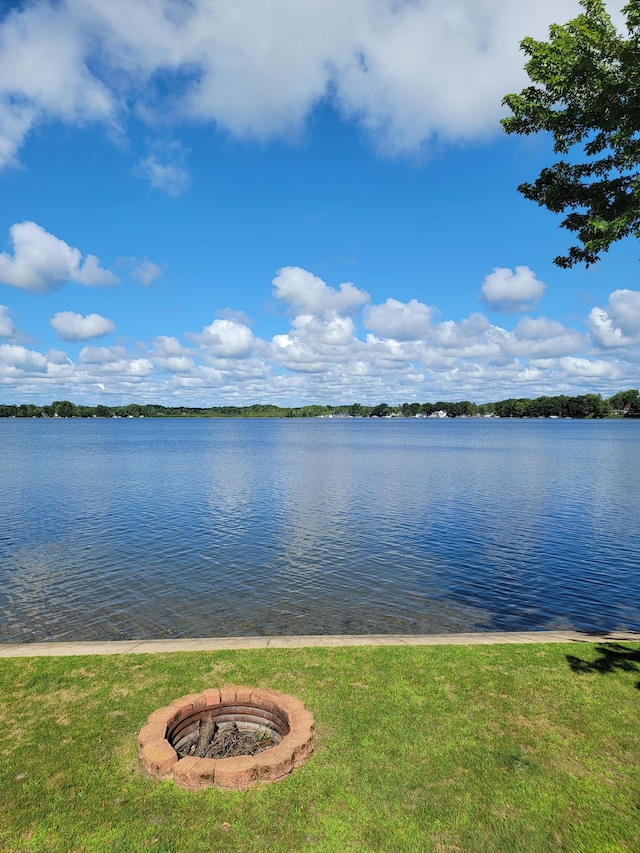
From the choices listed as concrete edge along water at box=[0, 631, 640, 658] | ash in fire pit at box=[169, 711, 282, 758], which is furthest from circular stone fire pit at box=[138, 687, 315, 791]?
concrete edge along water at box=[0, 631, 640, 658]

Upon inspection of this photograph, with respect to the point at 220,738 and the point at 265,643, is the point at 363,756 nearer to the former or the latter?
the point at 220,738

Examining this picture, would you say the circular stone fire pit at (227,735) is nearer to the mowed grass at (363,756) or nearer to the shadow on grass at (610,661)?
the mowed grass at (363,756)

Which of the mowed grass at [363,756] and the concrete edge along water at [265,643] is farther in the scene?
the concrete edge along water at [265,643]

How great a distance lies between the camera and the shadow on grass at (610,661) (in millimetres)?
10594

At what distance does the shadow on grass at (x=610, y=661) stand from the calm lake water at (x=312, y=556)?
17.2ft

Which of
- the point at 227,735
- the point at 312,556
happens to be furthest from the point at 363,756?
the point at 312,556

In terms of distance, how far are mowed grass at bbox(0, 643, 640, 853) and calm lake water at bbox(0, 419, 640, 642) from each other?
18.4 feet

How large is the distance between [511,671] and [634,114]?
11772mm

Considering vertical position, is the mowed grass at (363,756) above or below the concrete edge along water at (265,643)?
above

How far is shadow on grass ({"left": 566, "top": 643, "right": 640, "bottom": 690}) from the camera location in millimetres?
10594

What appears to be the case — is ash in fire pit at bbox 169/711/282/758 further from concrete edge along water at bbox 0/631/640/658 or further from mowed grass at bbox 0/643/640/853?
concrete edge along water at bbox 0/631/640/658

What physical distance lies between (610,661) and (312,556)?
14.9m

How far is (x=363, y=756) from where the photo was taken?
25.5 ft

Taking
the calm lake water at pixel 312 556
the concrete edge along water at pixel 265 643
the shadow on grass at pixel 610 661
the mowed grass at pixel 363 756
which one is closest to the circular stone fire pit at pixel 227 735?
the mowed grass at pixel 363 756
